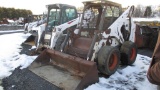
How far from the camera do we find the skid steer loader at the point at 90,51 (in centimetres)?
523

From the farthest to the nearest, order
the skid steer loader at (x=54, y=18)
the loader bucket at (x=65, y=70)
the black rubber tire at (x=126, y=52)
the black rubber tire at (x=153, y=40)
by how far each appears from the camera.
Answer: the black rubber tire at (x=153, y=40) < the skid steer loader at (x=54, y=18) < the black rubber tire at (x=126, y=52) < the loader bucket at (x=65, y=70)

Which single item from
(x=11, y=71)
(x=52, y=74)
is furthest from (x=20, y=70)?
(x=52, y=74)

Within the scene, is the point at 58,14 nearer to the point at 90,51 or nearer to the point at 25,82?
the point at 90,51

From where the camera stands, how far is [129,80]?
558cm

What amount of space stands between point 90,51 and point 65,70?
3.06 feet

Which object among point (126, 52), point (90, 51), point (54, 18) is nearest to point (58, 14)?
point (54, 18)

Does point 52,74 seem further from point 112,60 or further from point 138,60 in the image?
point 138,60

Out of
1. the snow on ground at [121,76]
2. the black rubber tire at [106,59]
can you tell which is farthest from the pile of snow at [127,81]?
the black rubber tire at [106,59]

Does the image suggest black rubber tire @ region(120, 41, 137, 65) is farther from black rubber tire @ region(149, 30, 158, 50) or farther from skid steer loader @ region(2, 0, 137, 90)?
black rubber tire @ region(149, 30, 158, 50)

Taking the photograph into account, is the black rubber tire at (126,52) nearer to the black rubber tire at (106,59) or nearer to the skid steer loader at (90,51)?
the skid steer loader at (90,51)

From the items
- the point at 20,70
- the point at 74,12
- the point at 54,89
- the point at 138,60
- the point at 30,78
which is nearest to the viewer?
the point at 54,89

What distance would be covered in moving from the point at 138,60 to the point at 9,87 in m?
4.88

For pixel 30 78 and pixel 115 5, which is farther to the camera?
pixel 115 5

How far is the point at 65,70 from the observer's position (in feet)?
19.3
